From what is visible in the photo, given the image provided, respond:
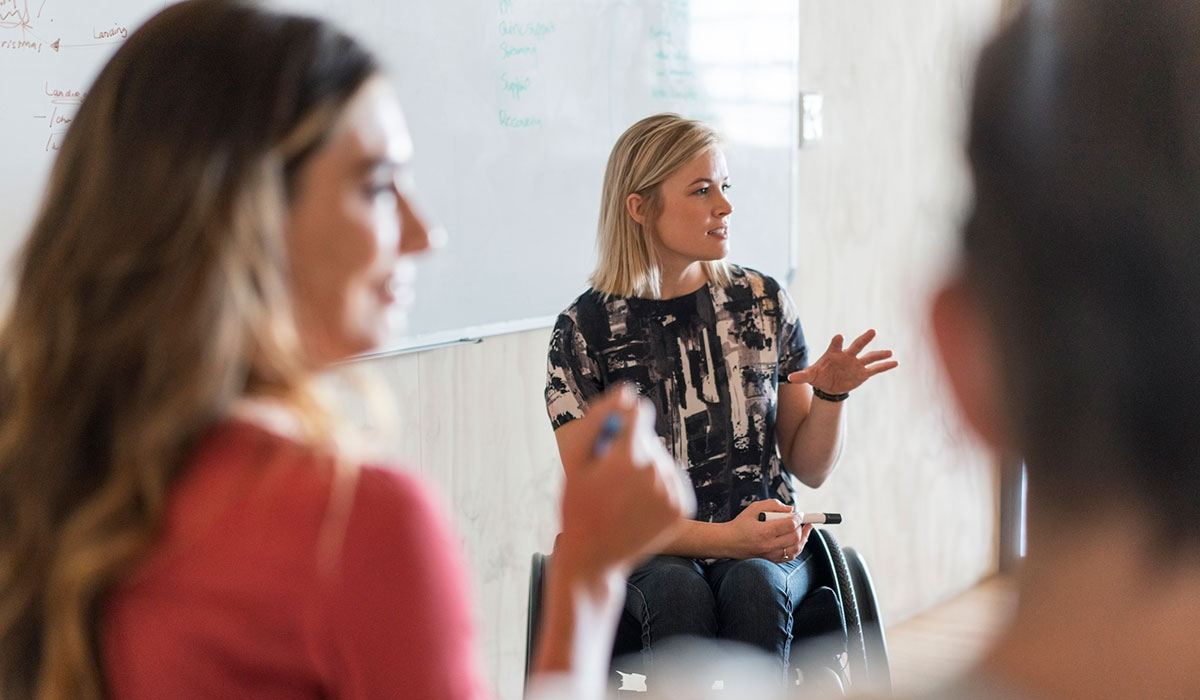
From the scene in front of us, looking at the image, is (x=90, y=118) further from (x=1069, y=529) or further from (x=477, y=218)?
(x=477, y=218)

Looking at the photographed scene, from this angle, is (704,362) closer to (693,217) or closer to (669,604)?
(693,217)

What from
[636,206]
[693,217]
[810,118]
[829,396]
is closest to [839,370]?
[829,396]

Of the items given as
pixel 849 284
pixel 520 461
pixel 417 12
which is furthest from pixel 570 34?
pixel 849 284

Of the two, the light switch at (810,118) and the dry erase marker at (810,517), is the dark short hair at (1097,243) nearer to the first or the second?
the dry erase marker at (810,517)

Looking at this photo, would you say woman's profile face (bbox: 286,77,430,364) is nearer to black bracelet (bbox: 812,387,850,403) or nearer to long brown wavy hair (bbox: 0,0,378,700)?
long brown wavy hair (bbox: 0,0,378,700)

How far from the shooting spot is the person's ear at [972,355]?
543 millimetres

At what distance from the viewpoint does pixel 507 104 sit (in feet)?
7.80

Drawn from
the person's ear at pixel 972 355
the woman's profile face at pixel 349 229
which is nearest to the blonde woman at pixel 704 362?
the woman's profile face at pixel 349 229

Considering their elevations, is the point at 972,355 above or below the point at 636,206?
below

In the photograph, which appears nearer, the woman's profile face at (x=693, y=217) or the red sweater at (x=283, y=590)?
the red sweater at (x=283, y=590)

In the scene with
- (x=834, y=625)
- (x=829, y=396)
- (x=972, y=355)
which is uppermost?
(x=972, y=355)

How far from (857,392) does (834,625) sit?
1682 millimetres

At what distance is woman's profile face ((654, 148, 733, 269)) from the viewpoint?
222cm

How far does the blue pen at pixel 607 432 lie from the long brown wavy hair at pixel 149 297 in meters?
0.25
